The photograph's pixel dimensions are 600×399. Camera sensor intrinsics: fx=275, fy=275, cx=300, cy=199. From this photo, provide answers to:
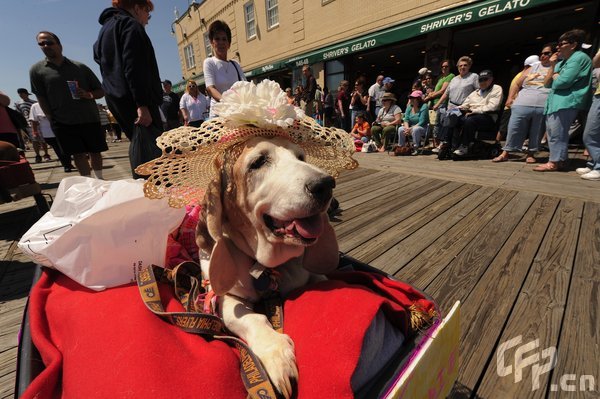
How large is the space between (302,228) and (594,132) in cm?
461

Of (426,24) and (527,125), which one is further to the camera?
(426,24)

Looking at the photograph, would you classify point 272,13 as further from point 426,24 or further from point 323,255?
point 323,255

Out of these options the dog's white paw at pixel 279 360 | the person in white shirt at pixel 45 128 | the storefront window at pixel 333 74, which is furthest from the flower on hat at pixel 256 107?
the storefront window at pixel 333 74

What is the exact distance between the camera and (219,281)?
3.05 feet

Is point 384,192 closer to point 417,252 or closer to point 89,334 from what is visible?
point 417,252

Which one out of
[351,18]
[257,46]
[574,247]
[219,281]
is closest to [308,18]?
[351,18]

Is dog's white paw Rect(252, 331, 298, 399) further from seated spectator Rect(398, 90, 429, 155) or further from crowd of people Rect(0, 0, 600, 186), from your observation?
seated spectator Rect(398, 90, 429, 155)

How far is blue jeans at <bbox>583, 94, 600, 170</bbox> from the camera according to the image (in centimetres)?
341

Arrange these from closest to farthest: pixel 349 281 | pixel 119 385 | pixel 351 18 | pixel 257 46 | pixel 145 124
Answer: pixel 119 385 → pixel 349 281 → pixel 145 124 → pixel 351 18 → pixel 257 46

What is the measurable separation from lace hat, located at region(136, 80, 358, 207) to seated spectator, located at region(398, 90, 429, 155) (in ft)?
18.3

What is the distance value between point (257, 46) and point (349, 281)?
51.6 ft

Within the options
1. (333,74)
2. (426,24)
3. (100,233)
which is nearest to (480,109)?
(426,24)

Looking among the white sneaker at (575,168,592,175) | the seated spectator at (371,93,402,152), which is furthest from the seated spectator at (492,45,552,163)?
the seated spectator at (371,93,402,152)

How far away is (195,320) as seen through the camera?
91 centimetres
